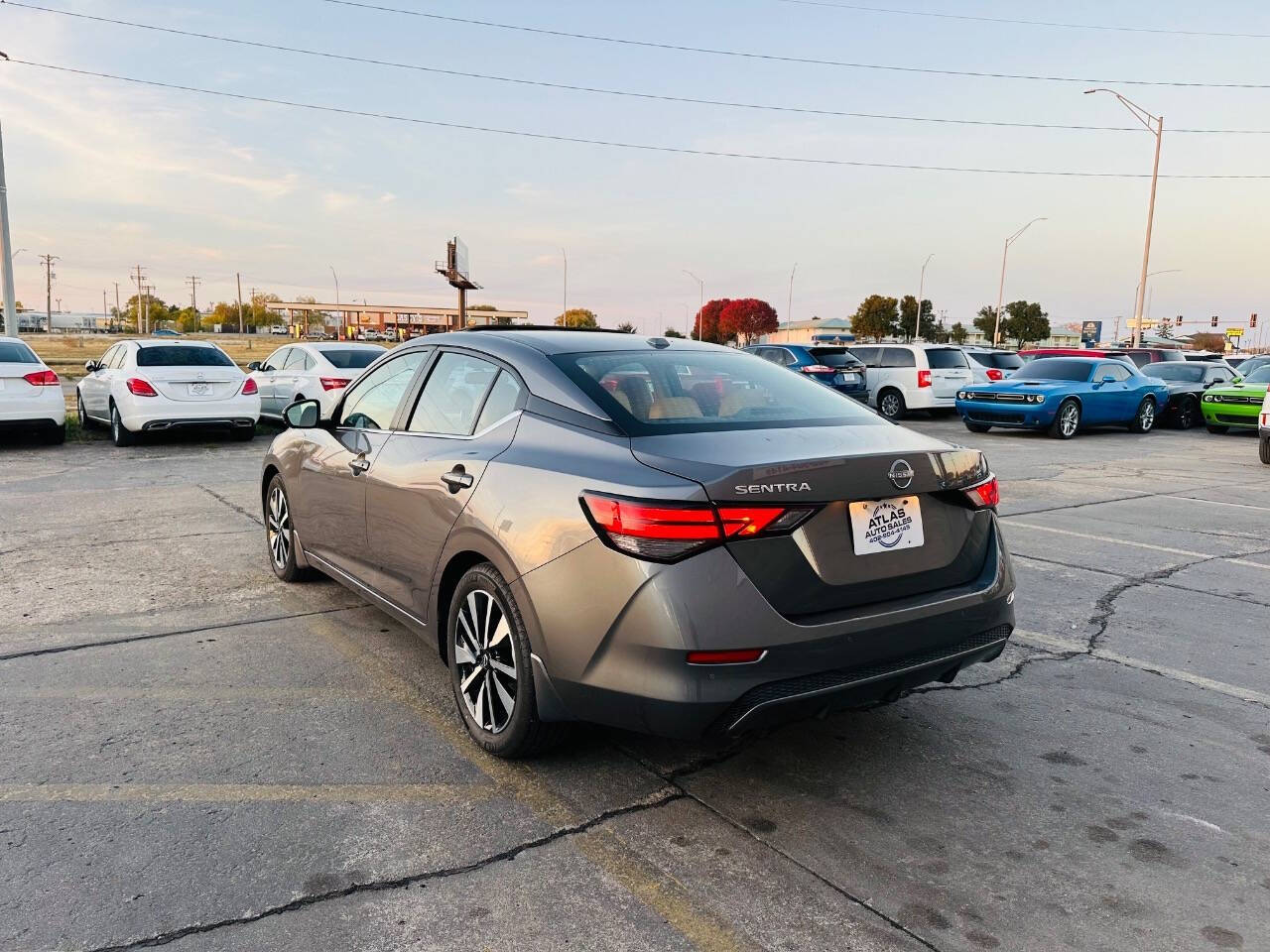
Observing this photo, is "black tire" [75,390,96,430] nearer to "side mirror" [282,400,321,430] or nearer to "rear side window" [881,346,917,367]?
"side mirror" [282,400,321,430]

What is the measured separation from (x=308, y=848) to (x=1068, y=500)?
8707 millimetres

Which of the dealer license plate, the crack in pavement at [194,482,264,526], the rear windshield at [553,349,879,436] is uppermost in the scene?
the rear windshield at [553,349,879,436]

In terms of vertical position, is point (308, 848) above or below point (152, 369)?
below

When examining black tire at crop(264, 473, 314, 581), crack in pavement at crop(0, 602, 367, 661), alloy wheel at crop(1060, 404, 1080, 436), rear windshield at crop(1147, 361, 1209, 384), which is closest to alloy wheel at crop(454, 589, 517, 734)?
crack in pavement at crop(0, 602, 367, 661)

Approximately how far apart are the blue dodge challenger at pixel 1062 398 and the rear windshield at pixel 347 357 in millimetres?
10818

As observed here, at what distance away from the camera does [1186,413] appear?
2008 centimetres

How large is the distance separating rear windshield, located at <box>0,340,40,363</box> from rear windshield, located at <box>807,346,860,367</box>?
1393cm

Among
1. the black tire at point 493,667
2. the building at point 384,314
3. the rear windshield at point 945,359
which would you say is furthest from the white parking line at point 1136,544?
the building at point 384,314

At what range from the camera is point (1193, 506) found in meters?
9.21

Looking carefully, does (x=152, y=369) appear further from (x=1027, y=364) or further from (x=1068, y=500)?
(x=1027, y=364)

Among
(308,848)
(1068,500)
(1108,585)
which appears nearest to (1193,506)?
(1068,500)

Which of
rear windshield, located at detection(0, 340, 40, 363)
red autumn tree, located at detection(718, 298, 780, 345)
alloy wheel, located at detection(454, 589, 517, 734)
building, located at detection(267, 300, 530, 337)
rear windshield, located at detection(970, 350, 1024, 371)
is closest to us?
alloy wheel, located at detection(454, 589, 517, 734)

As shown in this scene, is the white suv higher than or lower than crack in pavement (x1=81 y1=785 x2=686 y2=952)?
higher

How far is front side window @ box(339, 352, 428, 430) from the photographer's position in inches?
170
